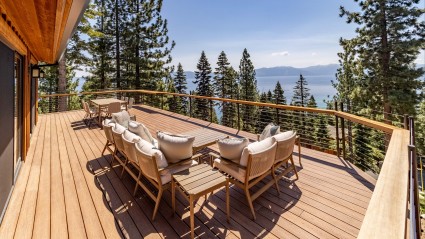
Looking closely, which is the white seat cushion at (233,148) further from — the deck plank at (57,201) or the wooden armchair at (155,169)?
the deck plank at (57,201)

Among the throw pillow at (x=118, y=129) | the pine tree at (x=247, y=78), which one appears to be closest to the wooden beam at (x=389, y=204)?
the throw pillow at (x=118, y=129)

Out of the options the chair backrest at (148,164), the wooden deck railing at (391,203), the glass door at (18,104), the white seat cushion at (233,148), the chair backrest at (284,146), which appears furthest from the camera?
the glass door at (18,104)

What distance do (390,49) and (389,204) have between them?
49.0 ft

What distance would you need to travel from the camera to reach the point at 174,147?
2918mm

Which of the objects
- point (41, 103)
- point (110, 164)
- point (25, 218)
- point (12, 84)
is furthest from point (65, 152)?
point (41, 103)

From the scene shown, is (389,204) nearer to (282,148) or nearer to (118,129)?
(282,148)

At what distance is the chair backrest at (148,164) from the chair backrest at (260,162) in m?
1.10

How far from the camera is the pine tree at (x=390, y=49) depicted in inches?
459

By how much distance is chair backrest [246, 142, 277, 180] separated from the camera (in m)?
2.61

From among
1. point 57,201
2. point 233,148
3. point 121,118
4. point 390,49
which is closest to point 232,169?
point 233,148

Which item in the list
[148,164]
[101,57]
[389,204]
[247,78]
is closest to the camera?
[389,204]

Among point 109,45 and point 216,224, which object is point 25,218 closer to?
point 216,224

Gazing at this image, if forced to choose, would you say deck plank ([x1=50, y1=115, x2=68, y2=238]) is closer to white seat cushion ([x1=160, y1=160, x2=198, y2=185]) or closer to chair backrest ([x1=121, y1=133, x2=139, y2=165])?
chair backrest ([x1=121, y1=133, x2=139, y2=165])

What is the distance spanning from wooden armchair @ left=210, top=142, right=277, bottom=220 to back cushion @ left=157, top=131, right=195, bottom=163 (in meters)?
0.54
